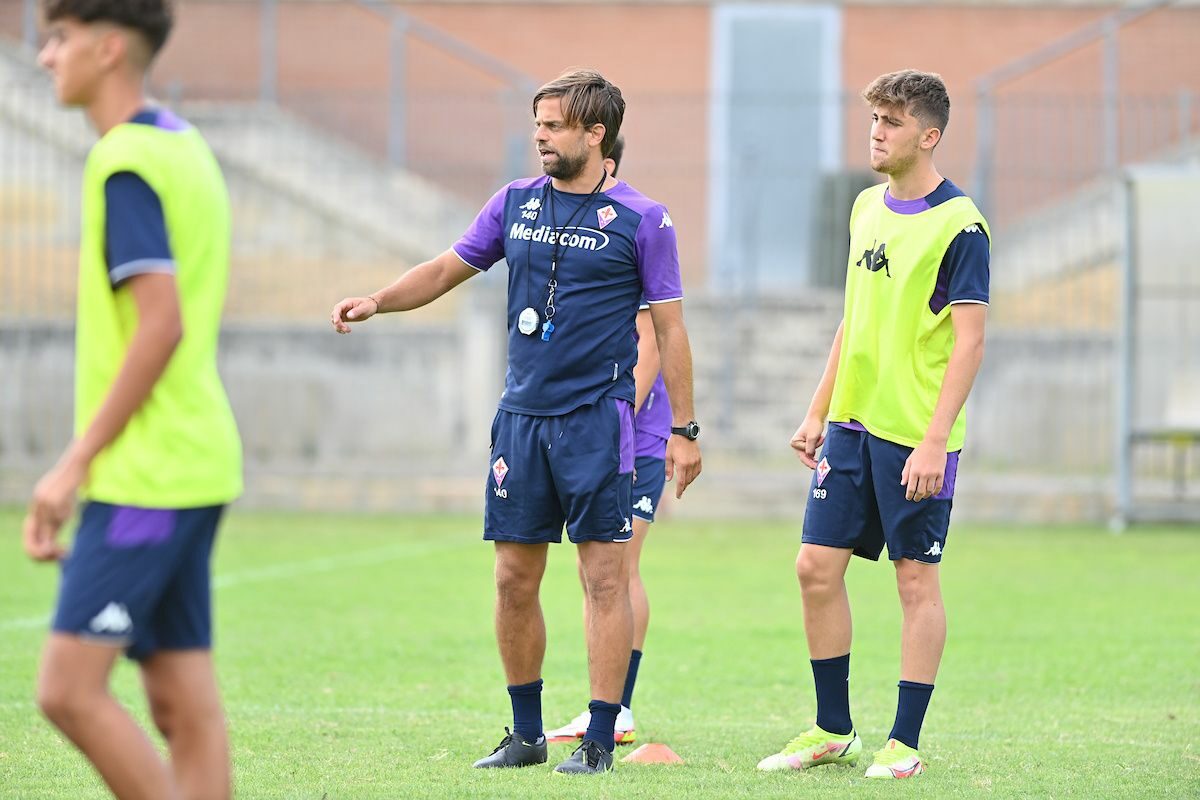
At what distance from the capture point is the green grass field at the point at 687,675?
18.1 ft

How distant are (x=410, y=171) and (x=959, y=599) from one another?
10.2m

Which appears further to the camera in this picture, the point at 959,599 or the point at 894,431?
the point at 959,599

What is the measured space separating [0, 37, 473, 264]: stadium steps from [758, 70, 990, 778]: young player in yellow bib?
41.1 feet

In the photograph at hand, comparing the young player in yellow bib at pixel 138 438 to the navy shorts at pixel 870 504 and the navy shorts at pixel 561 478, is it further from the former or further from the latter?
the navy shorts at pixel 870 504

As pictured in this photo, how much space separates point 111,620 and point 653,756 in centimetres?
265

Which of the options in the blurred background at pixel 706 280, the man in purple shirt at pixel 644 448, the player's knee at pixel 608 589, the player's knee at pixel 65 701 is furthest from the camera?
Result: the blurred background at pixel 706 280

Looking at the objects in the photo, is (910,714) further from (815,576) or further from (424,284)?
(424,284)

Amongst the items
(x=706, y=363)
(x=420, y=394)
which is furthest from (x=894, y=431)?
(x=706, y=363)

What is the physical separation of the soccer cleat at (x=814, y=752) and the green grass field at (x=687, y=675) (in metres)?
0.08

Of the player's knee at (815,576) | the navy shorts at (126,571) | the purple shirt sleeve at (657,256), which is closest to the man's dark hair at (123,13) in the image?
the navy shorts at (126,571)

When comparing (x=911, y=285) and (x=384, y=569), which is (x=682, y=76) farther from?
(x=911, y=285)

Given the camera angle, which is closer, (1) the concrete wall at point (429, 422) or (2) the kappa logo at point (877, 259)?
(2) the kappa logo at point (877, 259)

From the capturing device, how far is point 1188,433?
49.7ft

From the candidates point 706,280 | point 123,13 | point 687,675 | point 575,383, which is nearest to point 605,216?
point 575,383
